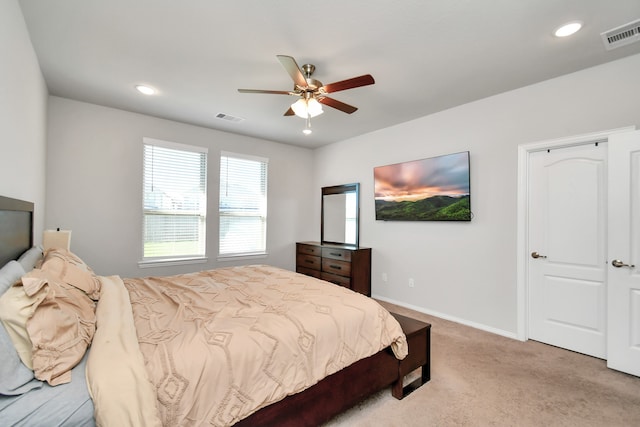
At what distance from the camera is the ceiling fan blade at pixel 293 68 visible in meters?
1.93

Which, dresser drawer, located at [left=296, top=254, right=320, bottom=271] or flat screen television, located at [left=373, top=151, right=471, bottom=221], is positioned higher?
flat screen television, located at [left=373, top=151, right=471, bottom=221]

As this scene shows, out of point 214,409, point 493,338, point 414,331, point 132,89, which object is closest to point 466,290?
point 493,338

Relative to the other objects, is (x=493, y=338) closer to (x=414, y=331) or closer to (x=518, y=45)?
(x=414, y=331)

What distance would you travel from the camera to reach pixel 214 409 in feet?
4.17

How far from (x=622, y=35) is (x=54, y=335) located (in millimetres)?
3971

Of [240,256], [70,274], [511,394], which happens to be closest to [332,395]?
[511,394]

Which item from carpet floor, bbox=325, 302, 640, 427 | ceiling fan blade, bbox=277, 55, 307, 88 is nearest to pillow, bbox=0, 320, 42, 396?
carpet floor, bbox=325, 302, 640, 427

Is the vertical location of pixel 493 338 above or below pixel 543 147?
below

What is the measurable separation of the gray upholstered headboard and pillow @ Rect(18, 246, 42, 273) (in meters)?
0.04

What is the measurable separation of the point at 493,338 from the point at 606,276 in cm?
117

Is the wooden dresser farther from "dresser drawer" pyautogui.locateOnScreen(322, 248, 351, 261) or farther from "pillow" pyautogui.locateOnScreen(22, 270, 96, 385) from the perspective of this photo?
"pillow" pyautogui.locateOnScreen(22, 270, 96, 385)

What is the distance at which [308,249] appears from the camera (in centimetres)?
514

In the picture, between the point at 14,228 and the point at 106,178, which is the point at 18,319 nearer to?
the point at 14,228

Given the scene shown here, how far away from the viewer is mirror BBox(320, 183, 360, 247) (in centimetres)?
486
